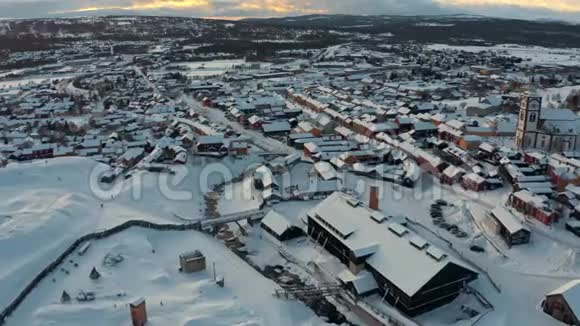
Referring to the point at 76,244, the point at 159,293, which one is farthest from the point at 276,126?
the point at 159,293

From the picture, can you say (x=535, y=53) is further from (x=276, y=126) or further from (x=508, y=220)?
(x=508, y=220)

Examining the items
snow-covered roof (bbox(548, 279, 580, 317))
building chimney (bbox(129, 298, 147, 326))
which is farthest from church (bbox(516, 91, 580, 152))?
building chimney (bbox(129, 298, 147, 326))

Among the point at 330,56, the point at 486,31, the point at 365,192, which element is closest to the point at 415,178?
the point at 365,192

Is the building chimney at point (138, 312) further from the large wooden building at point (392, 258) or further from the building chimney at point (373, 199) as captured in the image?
the building chimney at point (373, 199)

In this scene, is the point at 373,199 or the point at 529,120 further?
the point at 529,120

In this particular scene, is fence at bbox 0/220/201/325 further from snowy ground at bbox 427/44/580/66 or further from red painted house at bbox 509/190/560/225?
snowy ground at bbox 427/44/580/66

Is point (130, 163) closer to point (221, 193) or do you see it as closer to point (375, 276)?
point (221, 193)

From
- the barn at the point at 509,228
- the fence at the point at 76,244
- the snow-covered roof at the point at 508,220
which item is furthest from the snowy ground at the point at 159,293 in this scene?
the snow-covered roof at the point at 508,220
